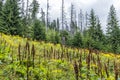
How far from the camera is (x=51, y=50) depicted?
12.2 metres

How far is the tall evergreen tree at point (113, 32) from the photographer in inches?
2055

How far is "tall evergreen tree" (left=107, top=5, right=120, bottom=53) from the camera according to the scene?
52.2 metres

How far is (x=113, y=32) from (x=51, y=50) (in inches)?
1772

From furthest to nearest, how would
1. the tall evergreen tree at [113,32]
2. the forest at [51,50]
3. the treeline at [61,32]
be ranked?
1. the tall evergreen tree at [113,32]
2. the treeline at [61,32]
3. the forest at [51,50]

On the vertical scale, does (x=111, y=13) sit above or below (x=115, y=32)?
above

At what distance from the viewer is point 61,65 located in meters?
10.8

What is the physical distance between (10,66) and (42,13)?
9953 cm

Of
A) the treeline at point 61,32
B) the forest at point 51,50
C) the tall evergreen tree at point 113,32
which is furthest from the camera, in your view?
the tall evergreen tree at point 113,32

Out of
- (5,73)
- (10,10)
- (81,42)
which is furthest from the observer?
(81,42)

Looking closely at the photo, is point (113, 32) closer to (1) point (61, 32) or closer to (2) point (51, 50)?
(1) point (61, 32)

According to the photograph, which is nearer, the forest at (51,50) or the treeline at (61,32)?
the forest at (51,50)

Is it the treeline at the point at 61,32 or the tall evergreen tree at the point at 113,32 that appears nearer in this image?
the treeline at the point at 61,32

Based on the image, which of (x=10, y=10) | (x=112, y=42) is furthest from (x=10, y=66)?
(x=112, y=42)

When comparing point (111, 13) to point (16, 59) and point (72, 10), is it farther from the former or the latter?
point (16, 59)
